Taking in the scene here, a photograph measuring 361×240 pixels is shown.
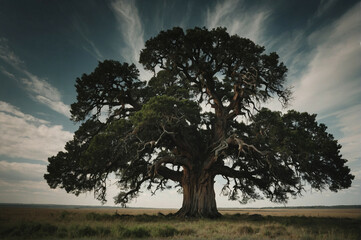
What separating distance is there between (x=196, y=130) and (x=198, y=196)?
526 centimetres

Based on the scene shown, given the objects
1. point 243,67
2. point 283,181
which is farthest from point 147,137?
point 283,181

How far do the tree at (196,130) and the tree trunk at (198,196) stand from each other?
0.08m

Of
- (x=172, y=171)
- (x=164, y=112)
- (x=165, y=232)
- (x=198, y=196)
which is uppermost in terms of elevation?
(x=164, y=112)

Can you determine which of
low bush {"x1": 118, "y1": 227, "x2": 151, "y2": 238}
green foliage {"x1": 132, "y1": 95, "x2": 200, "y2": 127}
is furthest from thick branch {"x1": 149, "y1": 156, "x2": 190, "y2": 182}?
low bush {"x1": 118, "y1": 227, "x2": 151, "y2": 238}

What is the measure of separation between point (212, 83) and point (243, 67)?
9.29ft

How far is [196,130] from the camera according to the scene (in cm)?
1841

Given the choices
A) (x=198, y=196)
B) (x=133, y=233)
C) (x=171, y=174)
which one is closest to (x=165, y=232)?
(x=133, y=233)

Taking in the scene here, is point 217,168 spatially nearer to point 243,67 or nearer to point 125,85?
point 243,67

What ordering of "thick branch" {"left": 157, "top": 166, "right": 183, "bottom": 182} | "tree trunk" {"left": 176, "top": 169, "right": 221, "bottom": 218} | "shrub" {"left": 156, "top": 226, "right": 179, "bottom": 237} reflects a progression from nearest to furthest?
"shrub" {"left": 156, "top": 226, "right": 179, "bottom": 237} → "tree trunk" {"left": 176, "top": 169, "right": 221, "bottom": 218} → "thick branch" {"left": 157, "top": 166, "right": 183, "bottom": 182}

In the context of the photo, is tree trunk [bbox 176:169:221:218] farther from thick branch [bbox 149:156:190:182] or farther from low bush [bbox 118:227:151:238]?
low bush [bbox 118:227:151:238]

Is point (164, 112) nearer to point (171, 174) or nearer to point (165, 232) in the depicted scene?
point (165, 232)

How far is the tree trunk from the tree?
→ 8cm

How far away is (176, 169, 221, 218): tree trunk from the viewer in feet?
55.8

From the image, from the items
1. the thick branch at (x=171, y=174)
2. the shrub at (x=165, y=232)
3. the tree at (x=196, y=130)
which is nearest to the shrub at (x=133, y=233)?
the shrub at (x=165, y=232)
